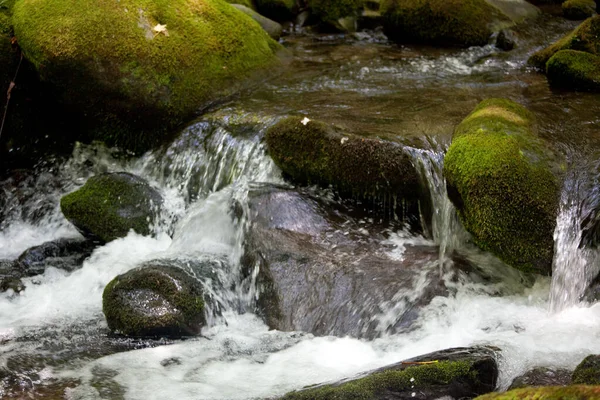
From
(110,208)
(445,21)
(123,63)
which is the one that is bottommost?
(110,208)

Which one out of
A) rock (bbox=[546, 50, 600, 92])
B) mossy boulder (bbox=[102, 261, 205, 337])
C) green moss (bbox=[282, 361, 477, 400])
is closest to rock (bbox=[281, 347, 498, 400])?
green moss (bbox=[282, 361, 477, 400])

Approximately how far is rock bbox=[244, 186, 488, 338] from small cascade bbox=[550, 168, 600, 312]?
0.80 metres

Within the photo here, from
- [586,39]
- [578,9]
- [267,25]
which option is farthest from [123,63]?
[578,9]

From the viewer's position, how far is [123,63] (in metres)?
7.39

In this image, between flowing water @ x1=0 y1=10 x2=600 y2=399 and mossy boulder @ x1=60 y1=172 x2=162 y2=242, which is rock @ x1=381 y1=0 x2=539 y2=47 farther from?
mossy boulder @ x1=60 y1=172 x2=162 y2=242

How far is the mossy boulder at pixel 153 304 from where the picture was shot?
4.98 metres

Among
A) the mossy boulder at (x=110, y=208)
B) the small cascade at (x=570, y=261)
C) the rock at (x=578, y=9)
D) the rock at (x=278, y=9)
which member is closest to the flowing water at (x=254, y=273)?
the small cascade at (x=570, y=261)

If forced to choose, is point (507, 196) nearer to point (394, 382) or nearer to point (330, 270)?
point (330, 270)

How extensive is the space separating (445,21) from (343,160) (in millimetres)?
5245

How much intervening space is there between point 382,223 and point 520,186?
135cm

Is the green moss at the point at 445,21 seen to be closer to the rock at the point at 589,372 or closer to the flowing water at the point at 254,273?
the flowing water at the point at 254,273

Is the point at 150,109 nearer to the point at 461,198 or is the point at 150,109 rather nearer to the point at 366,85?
the point at 366,85

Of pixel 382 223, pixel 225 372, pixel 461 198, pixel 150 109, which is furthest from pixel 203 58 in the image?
pixel 225 372

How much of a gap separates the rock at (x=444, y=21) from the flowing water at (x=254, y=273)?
3.48 ft
